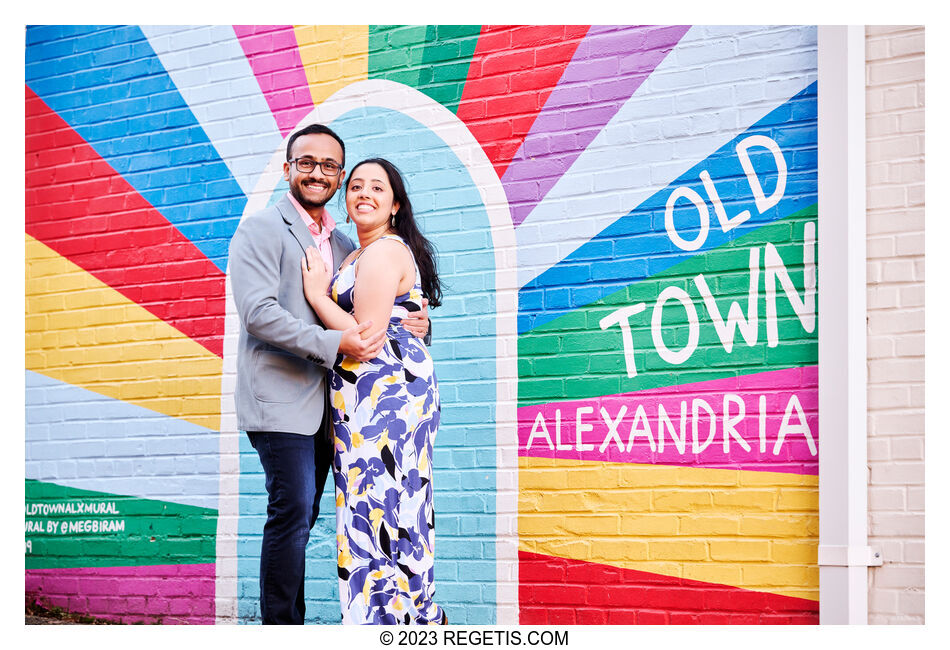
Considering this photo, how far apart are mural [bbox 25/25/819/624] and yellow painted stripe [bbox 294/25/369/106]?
10 millimetres

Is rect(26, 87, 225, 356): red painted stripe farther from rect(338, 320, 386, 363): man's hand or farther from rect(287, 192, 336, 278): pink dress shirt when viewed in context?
rect(338, 320, 386, 363): man's hand

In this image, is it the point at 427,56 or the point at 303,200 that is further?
the point at 427,56

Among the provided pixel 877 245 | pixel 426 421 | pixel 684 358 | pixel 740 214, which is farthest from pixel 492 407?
pixel 877 245

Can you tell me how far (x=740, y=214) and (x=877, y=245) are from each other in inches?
20.7

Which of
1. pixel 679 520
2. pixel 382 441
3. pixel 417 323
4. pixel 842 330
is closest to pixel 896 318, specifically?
pixel 842 330

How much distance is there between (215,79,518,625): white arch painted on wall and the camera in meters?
4.43

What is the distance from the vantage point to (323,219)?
4375 millimetres

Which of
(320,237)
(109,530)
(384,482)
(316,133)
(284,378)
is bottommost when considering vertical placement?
(109,530)

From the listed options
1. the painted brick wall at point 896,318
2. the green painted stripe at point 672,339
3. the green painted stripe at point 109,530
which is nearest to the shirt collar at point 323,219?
the green painted stripe at point 672,339

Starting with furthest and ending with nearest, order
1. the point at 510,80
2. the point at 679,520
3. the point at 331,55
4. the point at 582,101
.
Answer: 1. the point at 331,55
2. the point at 510,80
3. the point at 582,101
4. the point at 679,520

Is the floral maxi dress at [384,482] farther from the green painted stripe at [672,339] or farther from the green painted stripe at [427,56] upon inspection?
the green painted stripe at [427,56]

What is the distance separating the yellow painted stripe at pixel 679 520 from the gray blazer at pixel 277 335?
0.98 metres

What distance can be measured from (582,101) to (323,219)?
119 cm

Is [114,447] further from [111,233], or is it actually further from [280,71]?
[280,71]
